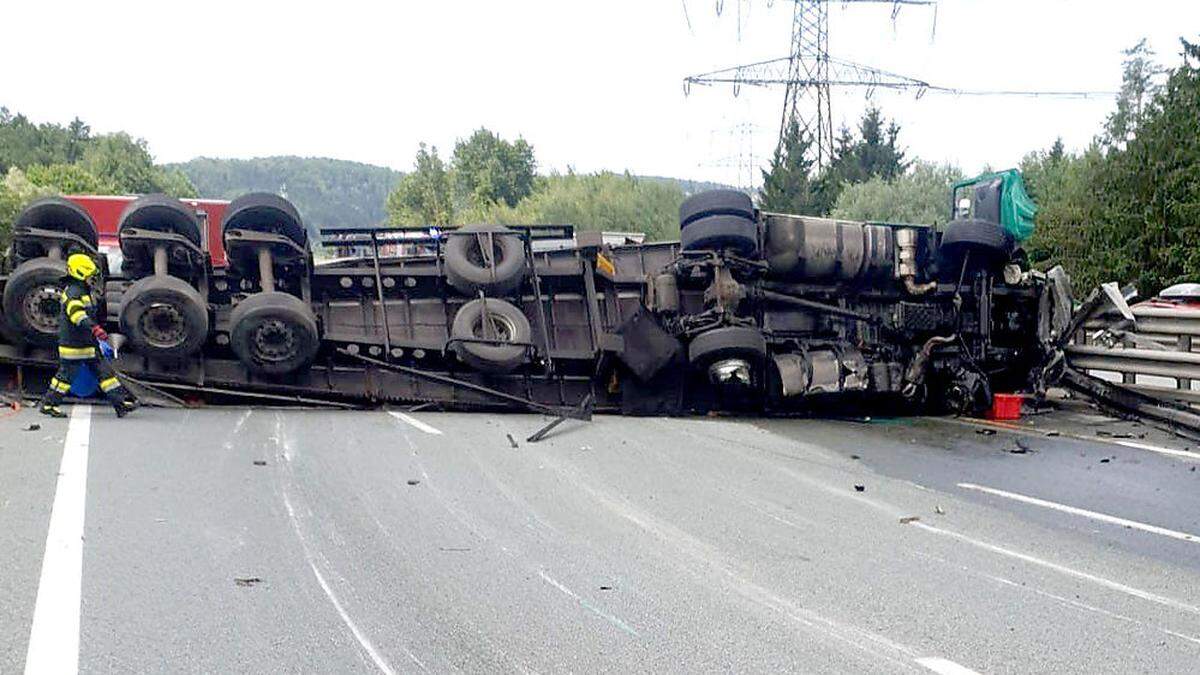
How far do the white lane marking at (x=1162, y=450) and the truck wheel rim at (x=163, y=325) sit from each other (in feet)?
27.7

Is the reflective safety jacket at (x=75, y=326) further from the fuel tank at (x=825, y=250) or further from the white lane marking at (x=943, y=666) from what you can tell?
the white lane marking at (x=943, y=666)

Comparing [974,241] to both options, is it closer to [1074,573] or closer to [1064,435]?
[1064,435]

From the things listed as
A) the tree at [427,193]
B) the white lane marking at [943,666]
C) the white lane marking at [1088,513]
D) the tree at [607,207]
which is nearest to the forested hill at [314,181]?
the tree at [427,193]

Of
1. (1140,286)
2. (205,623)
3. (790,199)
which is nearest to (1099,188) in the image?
(1140,286)

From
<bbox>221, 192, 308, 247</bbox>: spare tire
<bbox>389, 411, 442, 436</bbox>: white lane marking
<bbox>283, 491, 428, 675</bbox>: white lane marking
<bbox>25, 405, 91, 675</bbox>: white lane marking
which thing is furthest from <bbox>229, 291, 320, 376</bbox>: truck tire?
<bbox>283, 491, 428, 675</bbox>: white lane marking

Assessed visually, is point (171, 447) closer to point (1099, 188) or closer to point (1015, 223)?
point (1015, 223)

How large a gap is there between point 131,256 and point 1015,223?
927 cm

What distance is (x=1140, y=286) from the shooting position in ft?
93.6

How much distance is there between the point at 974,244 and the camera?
11203 millimetres

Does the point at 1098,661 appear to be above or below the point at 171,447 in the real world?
below

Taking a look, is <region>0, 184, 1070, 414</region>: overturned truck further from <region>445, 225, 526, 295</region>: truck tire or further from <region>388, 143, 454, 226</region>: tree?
<region>388, 143, 454, 226</region>: tree

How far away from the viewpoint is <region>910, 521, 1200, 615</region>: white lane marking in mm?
4674

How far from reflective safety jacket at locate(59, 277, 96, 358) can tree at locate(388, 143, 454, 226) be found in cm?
5419

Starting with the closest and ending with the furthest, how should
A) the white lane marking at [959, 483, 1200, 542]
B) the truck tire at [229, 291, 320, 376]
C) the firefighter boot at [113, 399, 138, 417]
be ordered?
the white lane marking at [959, 483, 1200, 542] < the firefighter boot at [113, 399, 138, 417] < the truck tire at [229, 291, 320, 376]
